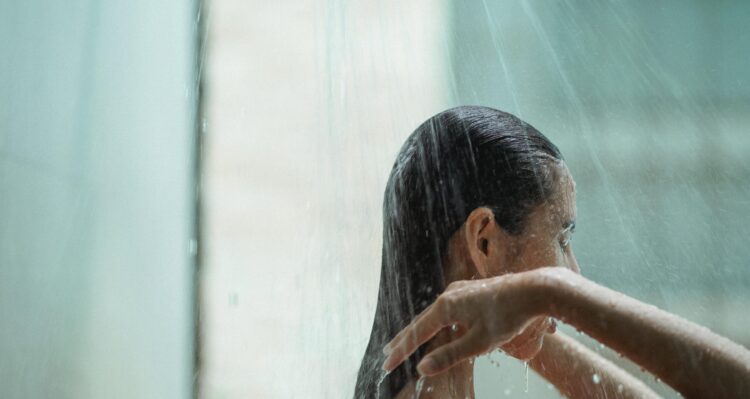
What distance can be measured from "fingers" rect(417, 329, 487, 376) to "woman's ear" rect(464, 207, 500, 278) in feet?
0.83

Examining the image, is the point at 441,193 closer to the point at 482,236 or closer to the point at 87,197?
the point at 482,236

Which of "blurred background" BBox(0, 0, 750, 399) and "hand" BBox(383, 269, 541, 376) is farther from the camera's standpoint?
"blurred background" BBox(0, 0, 750, 399)

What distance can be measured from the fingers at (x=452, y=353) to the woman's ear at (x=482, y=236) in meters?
0.25

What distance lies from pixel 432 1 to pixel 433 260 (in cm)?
169

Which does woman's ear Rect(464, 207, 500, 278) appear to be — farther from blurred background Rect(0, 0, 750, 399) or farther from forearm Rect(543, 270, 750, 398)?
blurred background Rect(0, 0, 750, 399)

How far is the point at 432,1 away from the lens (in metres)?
2.64

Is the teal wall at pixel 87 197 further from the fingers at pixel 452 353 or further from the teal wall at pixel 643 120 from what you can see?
the teal wall at pixel 643 120

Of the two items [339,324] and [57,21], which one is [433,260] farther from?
[339,324]

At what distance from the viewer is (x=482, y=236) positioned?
114 cm

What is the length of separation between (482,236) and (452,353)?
300mm

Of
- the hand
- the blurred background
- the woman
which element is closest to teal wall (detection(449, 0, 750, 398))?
the blurred background

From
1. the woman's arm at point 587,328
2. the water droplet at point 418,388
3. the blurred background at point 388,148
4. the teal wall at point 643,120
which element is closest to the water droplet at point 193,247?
the blurred background at point 388,148

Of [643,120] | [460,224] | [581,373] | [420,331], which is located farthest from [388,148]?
[420,331]

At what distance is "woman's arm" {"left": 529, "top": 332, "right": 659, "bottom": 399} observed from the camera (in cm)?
132
